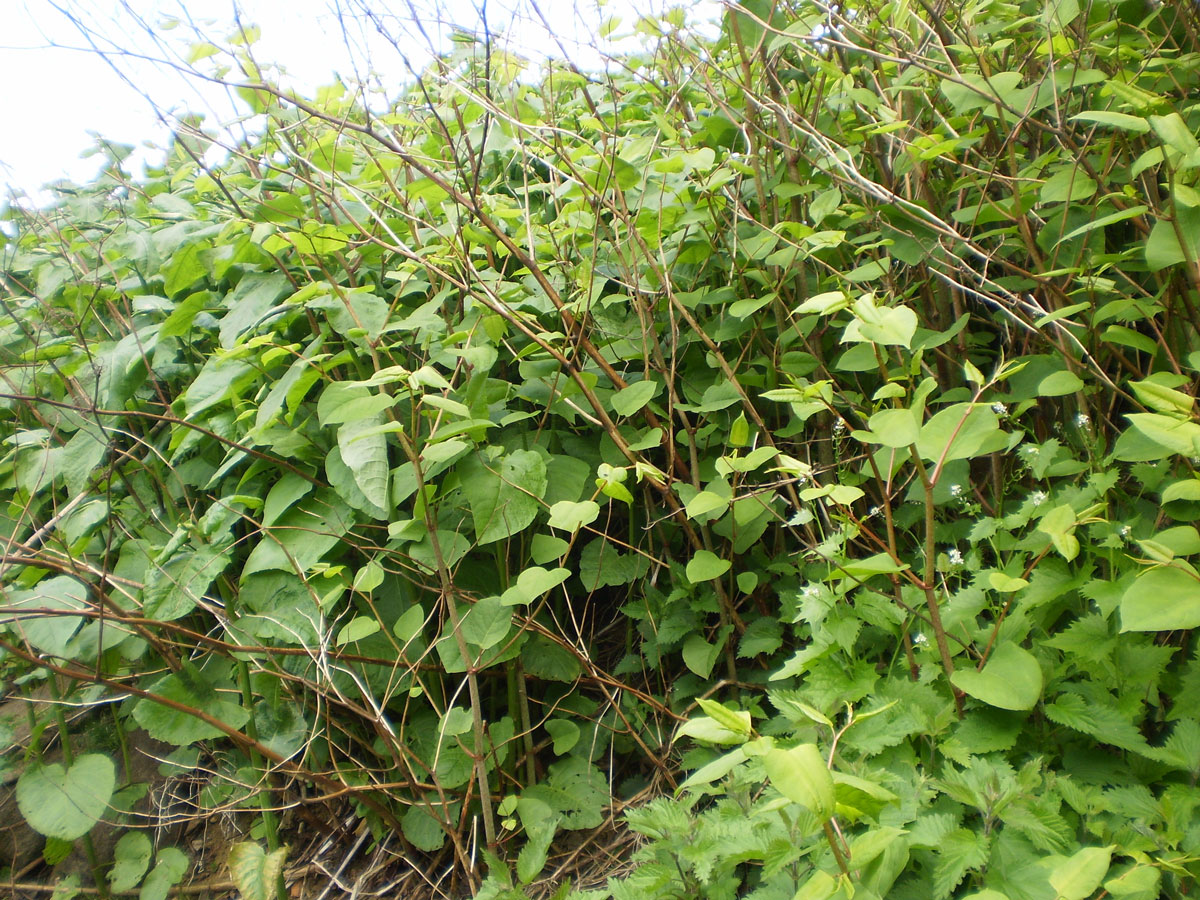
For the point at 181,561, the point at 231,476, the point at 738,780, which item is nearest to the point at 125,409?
the point at 231,476

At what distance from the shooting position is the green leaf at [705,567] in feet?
5.14

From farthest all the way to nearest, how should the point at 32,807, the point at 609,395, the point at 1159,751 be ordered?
1. the point at 609,395
2. the point at 32,807
3. the point at 1159,751

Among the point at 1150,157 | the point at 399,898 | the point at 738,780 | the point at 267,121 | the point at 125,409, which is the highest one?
the point at 267,121

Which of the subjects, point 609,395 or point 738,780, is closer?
point 738,780

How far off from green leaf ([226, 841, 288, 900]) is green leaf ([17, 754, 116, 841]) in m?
0.31

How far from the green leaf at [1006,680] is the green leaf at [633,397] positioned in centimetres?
73

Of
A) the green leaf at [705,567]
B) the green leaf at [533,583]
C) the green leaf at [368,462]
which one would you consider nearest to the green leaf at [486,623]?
the green leaf at [533,583]

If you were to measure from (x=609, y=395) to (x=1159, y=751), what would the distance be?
3.84 feet

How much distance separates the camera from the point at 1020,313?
1.73 metres

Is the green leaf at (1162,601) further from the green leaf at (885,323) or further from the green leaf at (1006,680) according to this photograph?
the green leaf at (885,323)

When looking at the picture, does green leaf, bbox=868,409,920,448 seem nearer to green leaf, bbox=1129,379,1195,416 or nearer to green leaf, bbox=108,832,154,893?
green leaf, bbox=1129,379,1195,416

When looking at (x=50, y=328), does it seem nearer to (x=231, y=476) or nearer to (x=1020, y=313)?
(x=231, y=476)

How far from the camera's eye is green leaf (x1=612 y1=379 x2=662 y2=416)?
1.57 meters

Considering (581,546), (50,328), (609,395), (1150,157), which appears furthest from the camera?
(50,328)
